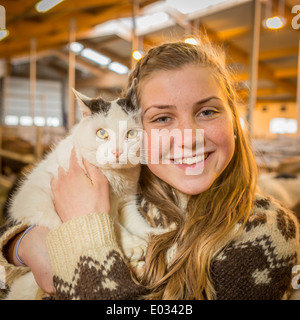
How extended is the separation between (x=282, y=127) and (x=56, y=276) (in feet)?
2.09

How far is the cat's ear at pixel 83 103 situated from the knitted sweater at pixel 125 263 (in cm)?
24

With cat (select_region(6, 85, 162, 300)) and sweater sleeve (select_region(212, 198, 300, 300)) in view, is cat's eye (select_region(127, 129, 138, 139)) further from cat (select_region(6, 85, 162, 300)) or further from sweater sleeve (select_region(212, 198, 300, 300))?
sweater sleeve (select_region(212, 198, 300, 300))

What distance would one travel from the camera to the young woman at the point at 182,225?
0.48 m

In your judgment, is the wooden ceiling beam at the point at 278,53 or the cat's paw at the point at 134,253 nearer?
the cat's paw at the point at 134,253

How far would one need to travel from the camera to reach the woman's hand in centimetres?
52

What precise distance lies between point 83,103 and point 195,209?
0.34 m

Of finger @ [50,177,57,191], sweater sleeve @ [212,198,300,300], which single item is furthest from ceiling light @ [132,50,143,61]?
sweater sleeve @ [212,198,300,300]

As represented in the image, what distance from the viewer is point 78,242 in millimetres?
489

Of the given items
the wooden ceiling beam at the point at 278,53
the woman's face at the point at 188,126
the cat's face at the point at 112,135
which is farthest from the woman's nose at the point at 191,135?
the wooden ceiling beam at the point at 278,53

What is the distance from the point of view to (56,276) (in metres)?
0.48

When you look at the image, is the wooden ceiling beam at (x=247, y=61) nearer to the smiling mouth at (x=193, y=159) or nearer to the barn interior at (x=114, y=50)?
the barn interior at (x=114, y=50)

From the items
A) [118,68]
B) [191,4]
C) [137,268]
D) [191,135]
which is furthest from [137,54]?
[137,268]

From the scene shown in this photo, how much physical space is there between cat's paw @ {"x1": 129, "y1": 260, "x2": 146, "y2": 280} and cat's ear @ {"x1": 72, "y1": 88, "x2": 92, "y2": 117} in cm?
33
